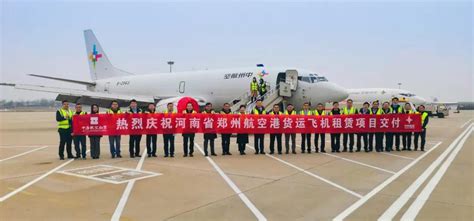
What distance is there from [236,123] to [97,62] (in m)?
27.8

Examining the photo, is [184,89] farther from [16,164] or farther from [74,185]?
[74,185]

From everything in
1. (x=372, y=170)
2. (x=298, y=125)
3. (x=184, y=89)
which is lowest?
(x=372, y=170)

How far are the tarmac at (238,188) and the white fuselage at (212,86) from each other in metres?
9.51

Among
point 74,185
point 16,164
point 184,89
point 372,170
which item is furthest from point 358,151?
point 184,89

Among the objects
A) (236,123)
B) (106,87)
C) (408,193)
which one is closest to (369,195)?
(408,193)

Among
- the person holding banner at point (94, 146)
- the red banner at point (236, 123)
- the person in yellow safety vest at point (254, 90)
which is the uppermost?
the person in yellow safety vest at point (254, 90)

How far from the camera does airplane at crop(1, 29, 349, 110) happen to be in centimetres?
2025

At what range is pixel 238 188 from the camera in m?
6.85

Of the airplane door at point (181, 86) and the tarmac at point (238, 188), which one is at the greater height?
the airplane door at point (181, 86)

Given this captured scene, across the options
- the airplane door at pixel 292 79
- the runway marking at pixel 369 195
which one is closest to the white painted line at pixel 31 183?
the runway marking at pixel 369 195

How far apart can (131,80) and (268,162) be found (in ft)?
76.3

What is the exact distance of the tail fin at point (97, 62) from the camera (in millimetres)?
34969

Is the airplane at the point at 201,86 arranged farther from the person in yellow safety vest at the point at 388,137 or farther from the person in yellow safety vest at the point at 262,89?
the person in yellow safety vest at the point at 388,137

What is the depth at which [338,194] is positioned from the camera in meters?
6.43
